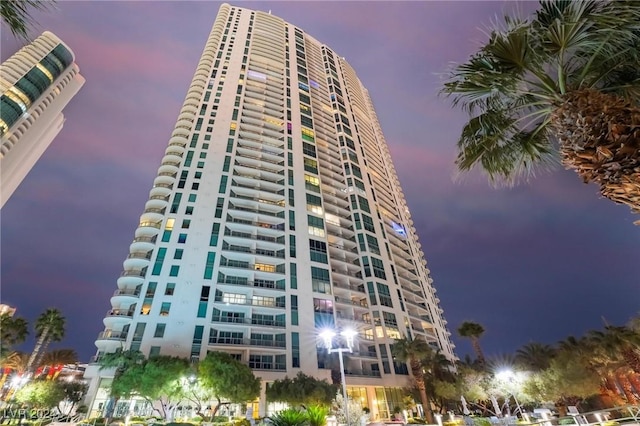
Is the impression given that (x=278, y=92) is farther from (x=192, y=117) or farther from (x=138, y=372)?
(x=138, y=372)

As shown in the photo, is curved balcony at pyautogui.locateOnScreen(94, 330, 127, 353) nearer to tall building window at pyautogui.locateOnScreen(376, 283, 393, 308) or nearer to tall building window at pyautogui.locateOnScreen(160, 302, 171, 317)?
tall building window at pyautogui.locateOnScreen(160, 302, 171, 317)

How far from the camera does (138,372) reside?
30406mm

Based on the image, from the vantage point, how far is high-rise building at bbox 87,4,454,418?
40281mm

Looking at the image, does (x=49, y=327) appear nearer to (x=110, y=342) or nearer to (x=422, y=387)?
(x=110, y=342)

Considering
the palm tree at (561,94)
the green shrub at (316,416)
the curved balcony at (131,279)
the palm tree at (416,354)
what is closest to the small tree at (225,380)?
the curved balcony at (131,279)

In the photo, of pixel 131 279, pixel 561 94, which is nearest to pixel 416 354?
pixel 131 279

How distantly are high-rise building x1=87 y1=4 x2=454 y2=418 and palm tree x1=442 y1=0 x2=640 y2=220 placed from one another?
39071 millimetres

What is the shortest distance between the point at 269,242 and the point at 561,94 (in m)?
46.7

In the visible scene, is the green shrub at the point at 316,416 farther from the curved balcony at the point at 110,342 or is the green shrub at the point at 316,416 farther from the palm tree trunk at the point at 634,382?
the palm tree trunk at the point at 634,382

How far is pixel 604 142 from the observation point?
5188 mm

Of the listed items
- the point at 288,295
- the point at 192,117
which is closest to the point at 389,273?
the point at 288,295

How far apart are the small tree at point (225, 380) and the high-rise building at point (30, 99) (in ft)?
310

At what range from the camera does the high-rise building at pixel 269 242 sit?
40281mm

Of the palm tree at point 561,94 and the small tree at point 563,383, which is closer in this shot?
the palm tree at point 561,94
